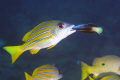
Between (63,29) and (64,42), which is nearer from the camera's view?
(63,29)

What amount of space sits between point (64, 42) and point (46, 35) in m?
5.82

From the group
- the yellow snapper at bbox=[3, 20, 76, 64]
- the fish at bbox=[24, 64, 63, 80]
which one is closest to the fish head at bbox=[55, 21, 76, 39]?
the yellow snapper at bbox=[3, 20, 76, 64]

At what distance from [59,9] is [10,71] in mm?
7497

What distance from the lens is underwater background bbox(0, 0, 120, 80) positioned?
561cm

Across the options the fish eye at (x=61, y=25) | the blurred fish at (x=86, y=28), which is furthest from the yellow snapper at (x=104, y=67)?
the fish eye at (x=61, y=25)

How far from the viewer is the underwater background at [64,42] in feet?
18.4

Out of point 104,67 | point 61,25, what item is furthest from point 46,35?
point 104,67

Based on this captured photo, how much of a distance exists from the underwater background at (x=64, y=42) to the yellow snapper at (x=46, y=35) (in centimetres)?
402

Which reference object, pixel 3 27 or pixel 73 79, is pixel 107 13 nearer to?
pixel 73 79

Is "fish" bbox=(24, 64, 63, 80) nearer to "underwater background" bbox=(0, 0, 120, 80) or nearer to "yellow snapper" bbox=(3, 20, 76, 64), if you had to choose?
"yellow snapper" bbox=(3, 20, 76, 64)

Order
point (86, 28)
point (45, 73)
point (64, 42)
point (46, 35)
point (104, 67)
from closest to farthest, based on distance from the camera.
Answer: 1. point (86, 28)
2. point (46, 35)
3. point (45, 73)
4. point (104, 67)
5. point (64, 42)

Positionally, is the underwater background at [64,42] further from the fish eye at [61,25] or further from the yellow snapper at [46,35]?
the fish eye at [61,25]

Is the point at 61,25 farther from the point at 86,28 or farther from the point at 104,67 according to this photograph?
the point at 104,67

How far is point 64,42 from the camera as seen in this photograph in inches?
287
